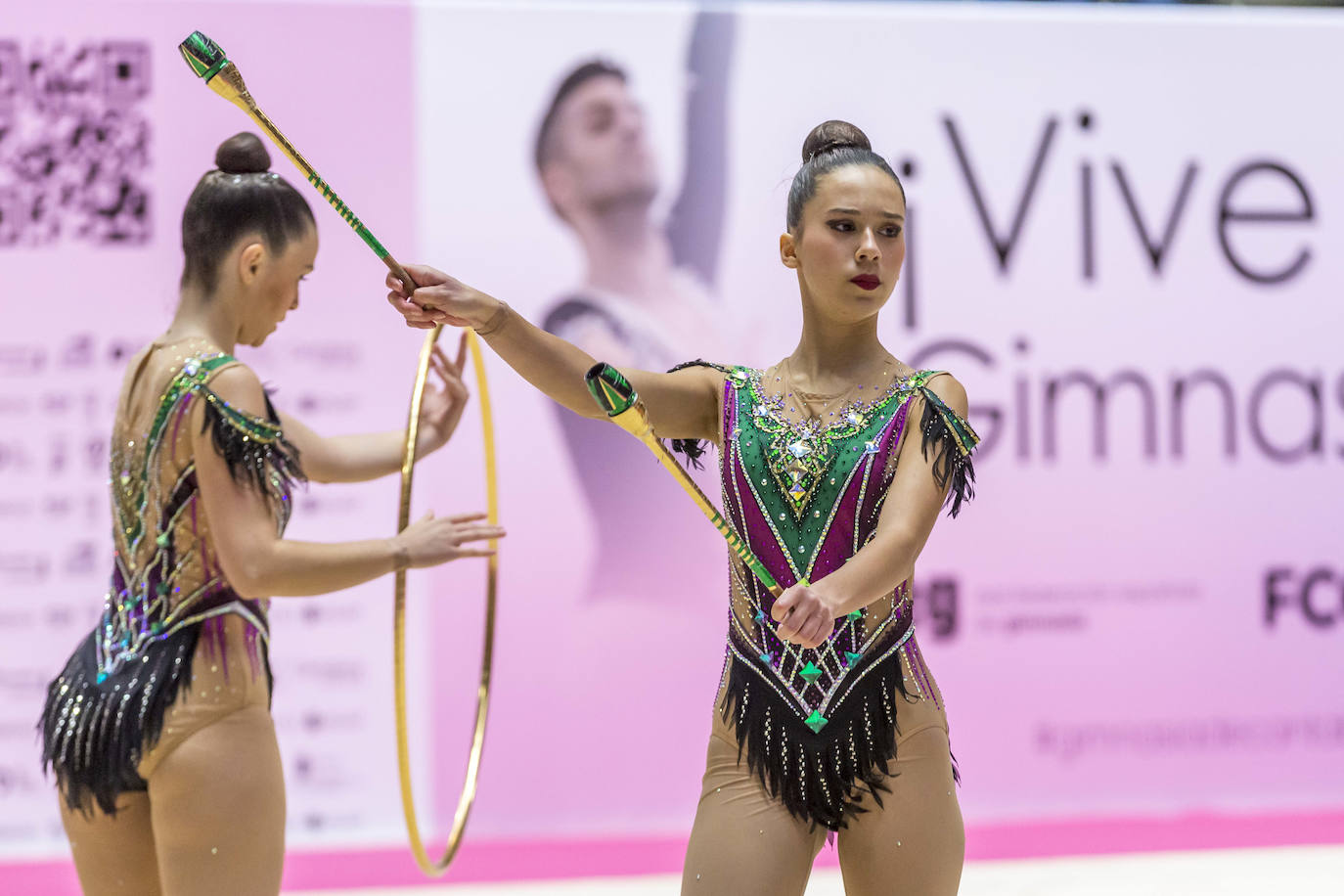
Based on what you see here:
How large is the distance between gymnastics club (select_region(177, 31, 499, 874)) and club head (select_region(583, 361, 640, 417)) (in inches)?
19.6

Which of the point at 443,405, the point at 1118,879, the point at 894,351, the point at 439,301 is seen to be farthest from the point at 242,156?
the point at 1118,879

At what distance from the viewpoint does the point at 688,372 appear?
2713mm

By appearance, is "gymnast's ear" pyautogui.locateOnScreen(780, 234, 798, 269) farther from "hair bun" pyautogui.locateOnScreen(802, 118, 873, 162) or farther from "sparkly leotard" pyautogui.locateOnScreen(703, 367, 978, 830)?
"sparkly leotard" pyautogui.locateOnScreen(703, 367, 978, 830)

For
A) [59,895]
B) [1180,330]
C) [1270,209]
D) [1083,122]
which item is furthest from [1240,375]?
[59,895]

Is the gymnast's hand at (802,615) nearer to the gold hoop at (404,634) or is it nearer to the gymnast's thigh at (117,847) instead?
the gold hoop at (404,634)

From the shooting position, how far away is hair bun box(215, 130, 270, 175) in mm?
2779

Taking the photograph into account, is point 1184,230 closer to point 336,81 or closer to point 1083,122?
point 1083,122

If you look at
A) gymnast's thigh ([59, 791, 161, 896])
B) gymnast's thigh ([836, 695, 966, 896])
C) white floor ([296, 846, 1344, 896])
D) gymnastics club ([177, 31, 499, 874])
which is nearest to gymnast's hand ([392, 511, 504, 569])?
gymnastics club ([177, 31, 499, 874])

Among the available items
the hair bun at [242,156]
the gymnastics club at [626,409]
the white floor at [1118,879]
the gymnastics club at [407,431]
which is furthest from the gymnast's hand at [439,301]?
the white floor at [1118,879]

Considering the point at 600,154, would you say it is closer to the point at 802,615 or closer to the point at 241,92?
the point at 241,92

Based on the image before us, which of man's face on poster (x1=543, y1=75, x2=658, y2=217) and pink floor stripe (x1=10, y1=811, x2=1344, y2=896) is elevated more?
man's face on poster (x1=543, y1=75, x2=658, y2=217)

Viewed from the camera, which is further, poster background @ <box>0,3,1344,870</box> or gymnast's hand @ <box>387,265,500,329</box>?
poster background @ <box>0,3,1344,870</box>

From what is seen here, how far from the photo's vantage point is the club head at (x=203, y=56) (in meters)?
2.42

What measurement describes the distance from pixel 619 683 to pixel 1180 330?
9.28ft
